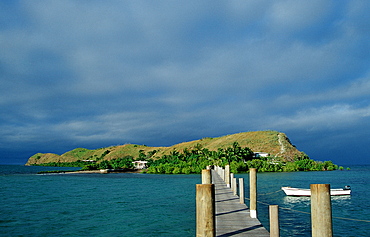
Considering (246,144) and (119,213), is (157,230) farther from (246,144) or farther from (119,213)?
(246,144)

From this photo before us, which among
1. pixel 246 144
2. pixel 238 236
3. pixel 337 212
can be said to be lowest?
pixel 337 212

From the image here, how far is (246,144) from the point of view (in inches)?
Result: 4449

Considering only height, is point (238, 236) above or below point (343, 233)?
above

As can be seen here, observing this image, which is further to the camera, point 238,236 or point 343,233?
point 343,233

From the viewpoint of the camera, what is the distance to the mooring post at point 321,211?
16.6ft

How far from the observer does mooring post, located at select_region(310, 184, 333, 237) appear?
5073mm

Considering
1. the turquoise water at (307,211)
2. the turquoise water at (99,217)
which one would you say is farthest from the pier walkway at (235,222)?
the turquoise water at (99,217)

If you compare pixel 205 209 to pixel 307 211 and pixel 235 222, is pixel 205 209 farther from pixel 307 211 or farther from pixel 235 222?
pixel 307 211

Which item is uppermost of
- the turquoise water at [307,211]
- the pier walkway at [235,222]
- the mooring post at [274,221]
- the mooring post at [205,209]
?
the mooring post at [205,209]

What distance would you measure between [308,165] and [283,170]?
1234 cm

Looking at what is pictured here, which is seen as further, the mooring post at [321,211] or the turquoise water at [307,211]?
the turquoise water at [307,211]

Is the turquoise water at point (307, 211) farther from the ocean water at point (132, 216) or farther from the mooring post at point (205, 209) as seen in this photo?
the mooring post at point (205, 209)

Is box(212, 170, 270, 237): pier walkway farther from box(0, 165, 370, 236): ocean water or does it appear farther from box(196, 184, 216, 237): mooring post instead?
box(196, 184, 216, 237): mooring post

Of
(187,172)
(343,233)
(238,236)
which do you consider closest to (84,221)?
(238,236)
